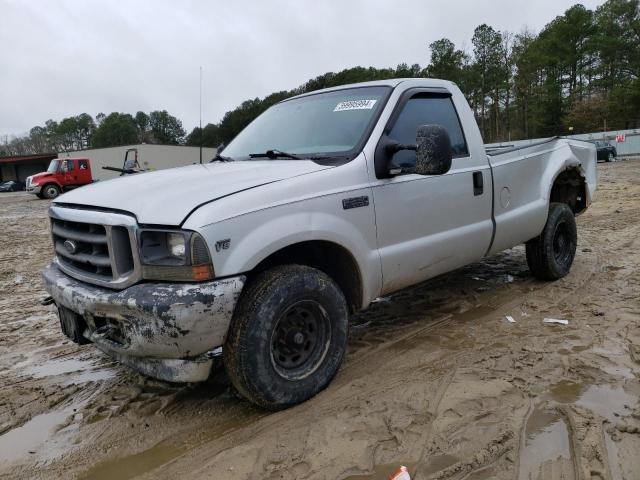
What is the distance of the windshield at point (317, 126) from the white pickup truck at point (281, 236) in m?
0.01

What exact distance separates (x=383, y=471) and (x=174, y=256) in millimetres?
1425

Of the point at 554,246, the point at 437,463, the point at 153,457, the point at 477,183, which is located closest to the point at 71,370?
the point at 153,457

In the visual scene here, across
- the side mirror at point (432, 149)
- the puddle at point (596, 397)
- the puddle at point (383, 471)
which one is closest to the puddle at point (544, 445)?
the puddle at point (596, 397)

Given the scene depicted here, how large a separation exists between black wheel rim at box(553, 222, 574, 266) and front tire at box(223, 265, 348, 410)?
10.7ft

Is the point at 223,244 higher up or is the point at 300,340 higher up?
the point at 223,244

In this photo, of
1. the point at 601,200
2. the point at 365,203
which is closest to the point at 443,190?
the point at 365,203

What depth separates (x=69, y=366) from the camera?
364 cm

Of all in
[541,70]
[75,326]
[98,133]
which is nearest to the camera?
[75,326]

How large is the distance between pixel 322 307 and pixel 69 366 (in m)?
2.10

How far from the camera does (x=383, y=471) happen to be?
2.27m

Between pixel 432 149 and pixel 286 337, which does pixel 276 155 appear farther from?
pixel 286 337

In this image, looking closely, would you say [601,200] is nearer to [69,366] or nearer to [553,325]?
[553,325]

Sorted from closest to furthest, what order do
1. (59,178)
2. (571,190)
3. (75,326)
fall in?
(75,326) < (571,190) < (59,178)

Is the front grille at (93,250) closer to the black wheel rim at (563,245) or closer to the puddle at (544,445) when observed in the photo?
the puddle at (544,445)
